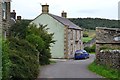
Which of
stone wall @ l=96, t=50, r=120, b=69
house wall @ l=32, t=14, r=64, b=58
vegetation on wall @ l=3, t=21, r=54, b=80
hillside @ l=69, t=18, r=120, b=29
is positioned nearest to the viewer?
vegetation on wall @ l=3, t=21, r=54, b=80

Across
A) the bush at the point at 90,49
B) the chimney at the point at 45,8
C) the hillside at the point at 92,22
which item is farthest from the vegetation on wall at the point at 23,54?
the hillside at the point at 92,22

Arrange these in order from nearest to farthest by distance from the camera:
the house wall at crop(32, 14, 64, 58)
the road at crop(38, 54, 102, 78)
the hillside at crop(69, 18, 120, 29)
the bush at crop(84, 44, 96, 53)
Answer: the road at crop(38, 54, 102, 78) → the house wall at crop(32, 14, 64, 58) → the bush at crop(84, 44, 96, 53) → the hillside at crop(69, 18, 120, 29)

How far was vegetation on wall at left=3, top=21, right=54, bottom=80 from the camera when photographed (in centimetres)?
1481

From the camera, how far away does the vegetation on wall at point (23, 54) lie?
14.8 meters

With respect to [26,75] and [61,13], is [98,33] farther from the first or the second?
[61,13]

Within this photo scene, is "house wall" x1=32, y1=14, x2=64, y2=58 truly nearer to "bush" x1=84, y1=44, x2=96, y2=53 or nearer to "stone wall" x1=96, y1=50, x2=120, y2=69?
"stone wall" x1=96, y1=50, x2=120, y2=69

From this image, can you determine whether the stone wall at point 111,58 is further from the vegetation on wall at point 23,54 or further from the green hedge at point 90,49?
the green hedge at point 90,49

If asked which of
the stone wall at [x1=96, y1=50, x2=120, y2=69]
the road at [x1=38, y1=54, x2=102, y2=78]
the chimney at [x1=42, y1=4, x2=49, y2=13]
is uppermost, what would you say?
the chimney at [x1=42, y1=4, x2=49, y2=13]

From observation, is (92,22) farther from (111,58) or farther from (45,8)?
(111,58)

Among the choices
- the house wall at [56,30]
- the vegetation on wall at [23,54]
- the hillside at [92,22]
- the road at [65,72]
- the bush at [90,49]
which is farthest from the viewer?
the hillside at [92,22]

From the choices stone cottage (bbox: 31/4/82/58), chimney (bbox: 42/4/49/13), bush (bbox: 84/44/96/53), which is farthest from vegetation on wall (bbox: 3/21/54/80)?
bush (bbox: 84/44/96/53)

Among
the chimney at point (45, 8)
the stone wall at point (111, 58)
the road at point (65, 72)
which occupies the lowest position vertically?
the road at point (65, 72)

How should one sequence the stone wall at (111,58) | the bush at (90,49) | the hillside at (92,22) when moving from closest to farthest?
the stone wall at (111,58) < the bush at (90,49) < the hillside at (92,22)

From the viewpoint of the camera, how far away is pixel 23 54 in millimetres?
19969
